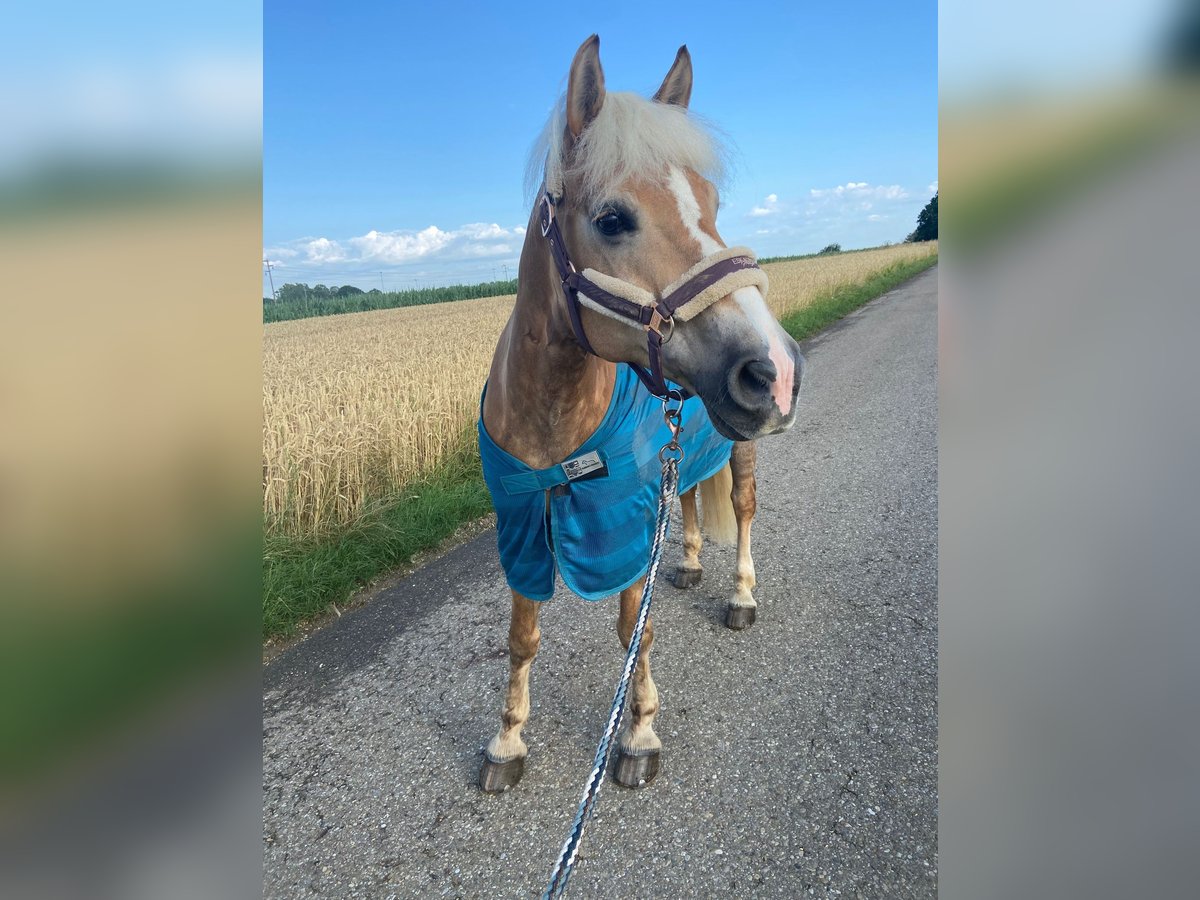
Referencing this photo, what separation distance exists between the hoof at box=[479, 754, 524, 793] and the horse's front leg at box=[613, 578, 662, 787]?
0.40 meters

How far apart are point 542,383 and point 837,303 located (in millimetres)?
17175

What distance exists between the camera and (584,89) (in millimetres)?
1946

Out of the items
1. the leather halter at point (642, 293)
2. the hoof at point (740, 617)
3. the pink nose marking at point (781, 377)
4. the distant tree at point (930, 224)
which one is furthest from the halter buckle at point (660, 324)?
the hoof at point (740, 617)

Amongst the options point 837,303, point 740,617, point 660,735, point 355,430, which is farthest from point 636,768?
point 837,303

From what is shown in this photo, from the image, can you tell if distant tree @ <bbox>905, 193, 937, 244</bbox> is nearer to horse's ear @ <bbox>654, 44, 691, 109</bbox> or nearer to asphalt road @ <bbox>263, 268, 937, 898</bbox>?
horse's ear @ <bbox>654, 44, 691, 109</bbox>

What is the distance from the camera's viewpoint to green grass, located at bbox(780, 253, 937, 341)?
13666 millimetres

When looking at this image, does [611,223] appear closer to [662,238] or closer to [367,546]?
[662,238]

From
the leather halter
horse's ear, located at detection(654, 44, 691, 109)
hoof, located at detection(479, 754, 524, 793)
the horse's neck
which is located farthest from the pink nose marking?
hoof, located at detection(479, 754, 524, 793)

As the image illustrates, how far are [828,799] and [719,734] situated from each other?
0.52m
